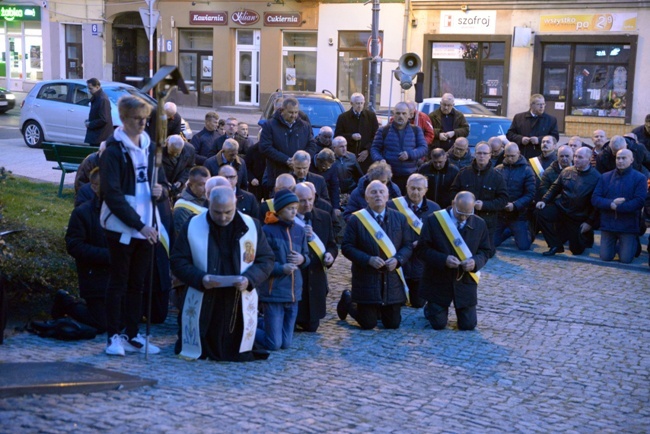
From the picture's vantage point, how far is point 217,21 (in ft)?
124

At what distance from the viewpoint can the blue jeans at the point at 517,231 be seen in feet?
46.2

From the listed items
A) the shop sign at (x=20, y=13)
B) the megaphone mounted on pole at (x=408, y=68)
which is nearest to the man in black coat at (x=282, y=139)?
the megaphone mounted on pole at (x=408, y=68)

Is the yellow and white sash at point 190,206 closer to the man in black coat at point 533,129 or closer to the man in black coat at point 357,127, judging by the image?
the man in black coat at point 357,127

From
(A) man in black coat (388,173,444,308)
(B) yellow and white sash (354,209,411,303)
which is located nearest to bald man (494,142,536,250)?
(A) man in black coat (388,173,444,308)

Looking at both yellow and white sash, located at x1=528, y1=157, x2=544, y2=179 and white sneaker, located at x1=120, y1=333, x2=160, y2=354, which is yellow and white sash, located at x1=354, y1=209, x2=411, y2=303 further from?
yellow and white sash, located at x1=528, y1=157, x2=544, y2=179

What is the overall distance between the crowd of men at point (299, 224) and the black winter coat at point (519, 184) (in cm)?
2

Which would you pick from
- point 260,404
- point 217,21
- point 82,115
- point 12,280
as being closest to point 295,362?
point 260,404

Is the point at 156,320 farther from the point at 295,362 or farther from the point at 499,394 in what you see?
the point at 499,394

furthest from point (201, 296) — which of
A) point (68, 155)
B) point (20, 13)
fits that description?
point (20, 13)

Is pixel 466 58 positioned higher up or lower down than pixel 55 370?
higher up

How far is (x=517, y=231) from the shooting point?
14.1m

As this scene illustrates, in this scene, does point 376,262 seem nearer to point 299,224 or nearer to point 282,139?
point 299,224

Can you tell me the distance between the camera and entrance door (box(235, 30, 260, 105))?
37.9 meters

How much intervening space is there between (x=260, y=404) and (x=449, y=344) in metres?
2.79
